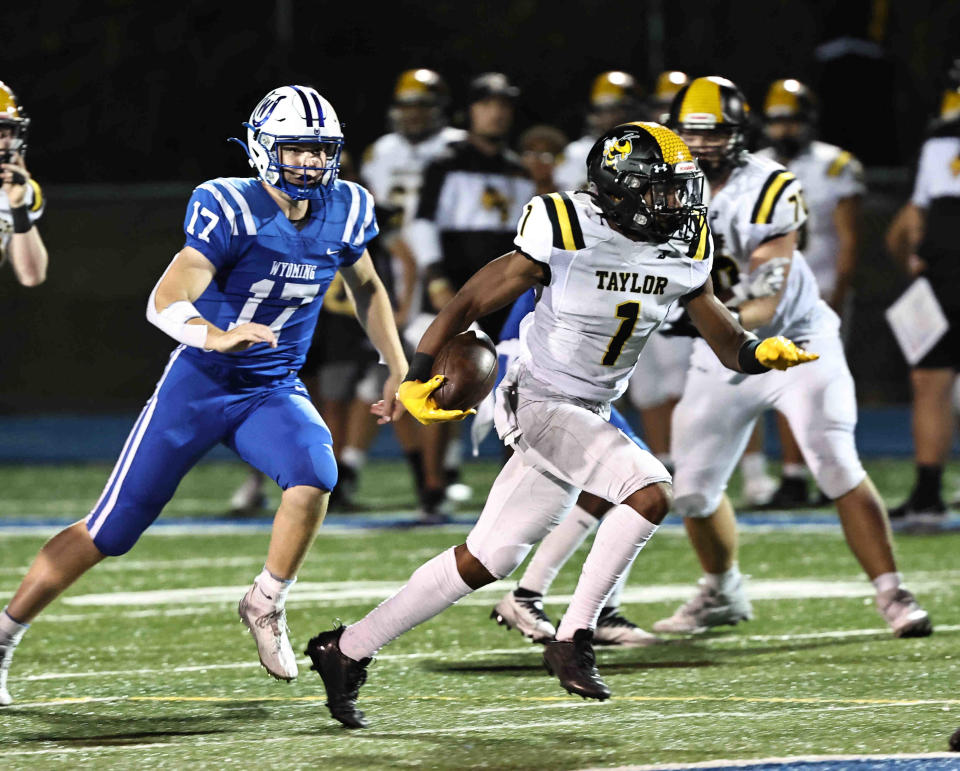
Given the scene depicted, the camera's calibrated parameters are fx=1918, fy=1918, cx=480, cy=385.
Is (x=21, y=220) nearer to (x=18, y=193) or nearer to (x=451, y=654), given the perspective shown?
(x=18, y=193)

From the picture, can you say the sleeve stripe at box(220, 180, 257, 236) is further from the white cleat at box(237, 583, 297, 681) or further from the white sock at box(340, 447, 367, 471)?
the white sock at box(340, 447, 367, 471)

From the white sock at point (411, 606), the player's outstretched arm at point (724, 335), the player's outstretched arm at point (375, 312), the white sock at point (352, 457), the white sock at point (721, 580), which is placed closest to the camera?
the white sock at point (411, 606)

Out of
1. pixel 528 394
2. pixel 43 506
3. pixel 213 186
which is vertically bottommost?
pixel 43 506

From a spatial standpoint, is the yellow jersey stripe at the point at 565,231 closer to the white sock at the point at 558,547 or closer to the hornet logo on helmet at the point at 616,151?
the hornet logo on helmet at the point at 616,151

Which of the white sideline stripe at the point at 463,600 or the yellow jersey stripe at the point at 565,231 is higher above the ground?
the yellow jersey stripe at the point at 565,231

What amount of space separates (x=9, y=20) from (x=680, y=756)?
1350cm

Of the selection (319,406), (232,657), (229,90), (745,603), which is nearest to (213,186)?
(232,657)

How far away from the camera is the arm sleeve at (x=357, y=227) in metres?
4.82

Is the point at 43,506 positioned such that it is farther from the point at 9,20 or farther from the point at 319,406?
the point at 9,20

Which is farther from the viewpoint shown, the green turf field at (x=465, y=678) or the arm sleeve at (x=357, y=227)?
the arm sleeve at (x=357, y=227)

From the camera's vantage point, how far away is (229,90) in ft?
50.1

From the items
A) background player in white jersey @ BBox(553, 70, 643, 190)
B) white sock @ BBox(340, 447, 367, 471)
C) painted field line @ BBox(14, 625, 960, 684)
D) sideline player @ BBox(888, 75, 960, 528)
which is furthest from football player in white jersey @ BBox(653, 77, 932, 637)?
white sock @ BBox(340, 447, 367, 471)

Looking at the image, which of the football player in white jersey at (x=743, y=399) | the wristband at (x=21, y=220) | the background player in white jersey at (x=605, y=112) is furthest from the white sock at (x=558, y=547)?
the background player in white jersey at (x=605, y=112)

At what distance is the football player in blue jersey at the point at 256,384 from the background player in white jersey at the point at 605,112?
14.0 ft
